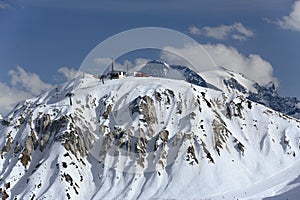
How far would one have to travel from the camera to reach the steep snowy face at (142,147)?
16700 centimetres

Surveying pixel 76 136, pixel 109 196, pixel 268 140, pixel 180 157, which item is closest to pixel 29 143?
pixel 76 136

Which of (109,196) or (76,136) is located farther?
(76,136)

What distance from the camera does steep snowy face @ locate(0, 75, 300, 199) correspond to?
167 meters

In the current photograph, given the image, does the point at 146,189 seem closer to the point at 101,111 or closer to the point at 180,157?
the point at 180,157

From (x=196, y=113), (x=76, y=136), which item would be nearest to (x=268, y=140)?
(x=196, y=113)

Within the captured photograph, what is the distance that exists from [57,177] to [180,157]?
133 ft

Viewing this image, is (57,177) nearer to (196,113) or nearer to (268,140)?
(196,113)

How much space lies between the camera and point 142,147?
178750 millimetres

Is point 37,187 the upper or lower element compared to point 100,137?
lower

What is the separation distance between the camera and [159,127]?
18588cm

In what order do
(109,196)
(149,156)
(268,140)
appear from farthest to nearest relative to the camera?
(268,140)
(149,156)
(109,196)

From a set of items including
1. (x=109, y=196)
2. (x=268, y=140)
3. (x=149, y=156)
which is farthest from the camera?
(x=268, y=140)

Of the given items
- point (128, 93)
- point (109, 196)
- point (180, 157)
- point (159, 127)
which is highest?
point (128, 93)

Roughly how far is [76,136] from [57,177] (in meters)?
18.2
